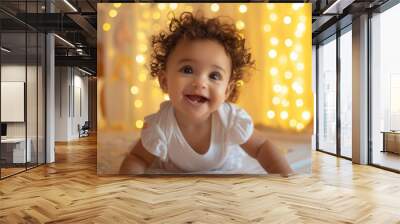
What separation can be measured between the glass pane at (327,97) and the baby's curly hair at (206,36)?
170 inches

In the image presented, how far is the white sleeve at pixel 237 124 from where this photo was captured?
6918 millimetres

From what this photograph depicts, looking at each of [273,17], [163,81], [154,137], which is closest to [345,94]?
[273,17]

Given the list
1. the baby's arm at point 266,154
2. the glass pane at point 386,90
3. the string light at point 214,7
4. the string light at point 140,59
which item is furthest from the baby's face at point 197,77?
the glass pane at point 386,90

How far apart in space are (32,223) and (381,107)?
6922 mm

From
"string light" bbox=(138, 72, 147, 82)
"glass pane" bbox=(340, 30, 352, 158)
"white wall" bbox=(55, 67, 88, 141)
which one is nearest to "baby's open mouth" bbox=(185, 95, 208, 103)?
"string light" bbox=(138, 72, 147, 82)

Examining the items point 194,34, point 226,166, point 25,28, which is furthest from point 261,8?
point 25,28

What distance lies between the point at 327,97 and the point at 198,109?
5516 millimetres

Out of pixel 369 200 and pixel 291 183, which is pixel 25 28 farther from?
pixel 369 200

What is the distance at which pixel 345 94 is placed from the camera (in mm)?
9602

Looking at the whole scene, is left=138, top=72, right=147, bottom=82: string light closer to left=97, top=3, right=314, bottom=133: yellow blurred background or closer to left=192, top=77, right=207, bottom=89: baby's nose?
left=97, top=3, right=314, bottom=133: yellow blurred background

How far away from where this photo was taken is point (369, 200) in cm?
498

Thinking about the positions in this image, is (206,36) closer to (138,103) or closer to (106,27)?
(138,103)

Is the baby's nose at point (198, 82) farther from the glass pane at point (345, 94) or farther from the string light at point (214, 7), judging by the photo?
the glass pane at point (345, 94)

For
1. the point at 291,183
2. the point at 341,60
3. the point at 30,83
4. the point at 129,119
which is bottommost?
the point at 291,183
